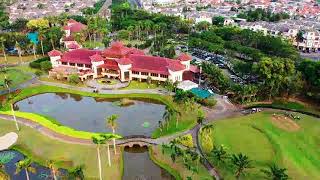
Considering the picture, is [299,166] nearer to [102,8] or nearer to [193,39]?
[193,39]

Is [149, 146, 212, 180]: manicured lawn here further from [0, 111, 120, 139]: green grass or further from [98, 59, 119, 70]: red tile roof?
[98, 59, 119, 70]: red tile roof

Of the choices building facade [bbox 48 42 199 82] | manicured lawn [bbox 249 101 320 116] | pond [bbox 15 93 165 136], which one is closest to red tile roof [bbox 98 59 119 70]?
building facade [bbox 48 42 199 82]

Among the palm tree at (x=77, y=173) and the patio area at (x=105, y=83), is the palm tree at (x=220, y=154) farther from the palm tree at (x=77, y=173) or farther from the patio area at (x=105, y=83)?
the patio area at (x=105, y=83)

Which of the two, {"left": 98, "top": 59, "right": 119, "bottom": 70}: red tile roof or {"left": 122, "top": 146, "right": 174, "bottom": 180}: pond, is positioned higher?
{"left": 98, "top": 59, "right": 119, "bottom": 70}: red tile roof

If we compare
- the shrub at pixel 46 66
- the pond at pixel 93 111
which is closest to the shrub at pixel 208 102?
the pond at pixel 93 111

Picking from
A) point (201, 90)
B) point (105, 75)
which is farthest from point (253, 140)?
point (105, 75)

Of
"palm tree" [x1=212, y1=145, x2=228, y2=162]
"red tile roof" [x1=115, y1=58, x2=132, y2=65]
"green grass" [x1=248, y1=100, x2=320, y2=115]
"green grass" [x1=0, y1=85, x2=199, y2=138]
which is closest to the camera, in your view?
"palm tree" [x1=212, y1=145, x2=228, y2=162]
